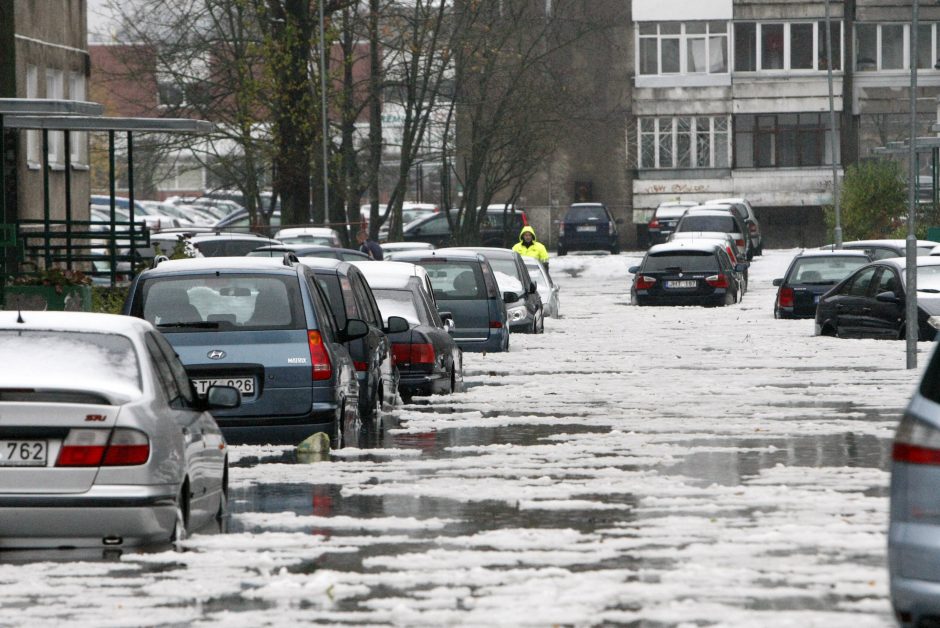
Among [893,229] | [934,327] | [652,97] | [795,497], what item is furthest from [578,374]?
[652,97]

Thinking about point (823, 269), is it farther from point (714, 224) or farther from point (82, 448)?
point (82, 448)

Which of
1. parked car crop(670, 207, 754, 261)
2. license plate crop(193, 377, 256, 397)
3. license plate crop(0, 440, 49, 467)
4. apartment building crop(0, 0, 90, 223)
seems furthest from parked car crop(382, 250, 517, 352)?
parked car crop(670, 207, 754, 261)

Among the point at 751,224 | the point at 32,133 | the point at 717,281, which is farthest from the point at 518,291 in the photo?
the point at 751,224

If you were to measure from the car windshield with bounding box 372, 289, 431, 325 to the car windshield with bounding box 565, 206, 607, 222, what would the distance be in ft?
155

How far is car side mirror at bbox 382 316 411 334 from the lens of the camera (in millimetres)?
18797

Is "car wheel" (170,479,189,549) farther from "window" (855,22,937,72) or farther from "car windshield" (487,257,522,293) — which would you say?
"window" (855,22,937,72)

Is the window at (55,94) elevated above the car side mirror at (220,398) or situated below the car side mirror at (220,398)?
above

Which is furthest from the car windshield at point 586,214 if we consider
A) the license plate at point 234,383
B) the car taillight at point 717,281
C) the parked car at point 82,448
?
the parked car at point 82,448

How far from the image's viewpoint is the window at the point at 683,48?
81812 mm

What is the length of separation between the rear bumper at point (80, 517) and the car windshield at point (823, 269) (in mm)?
28242

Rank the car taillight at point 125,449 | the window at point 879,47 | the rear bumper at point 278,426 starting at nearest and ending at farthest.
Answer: the car taillight at point 125,449, the rear bumper at point 278,426, the window at point 879,47

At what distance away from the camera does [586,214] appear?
68.4 m

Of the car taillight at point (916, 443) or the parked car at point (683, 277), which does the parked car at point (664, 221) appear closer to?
the parked car at point (683, 277)

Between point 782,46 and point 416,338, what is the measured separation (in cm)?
6408
